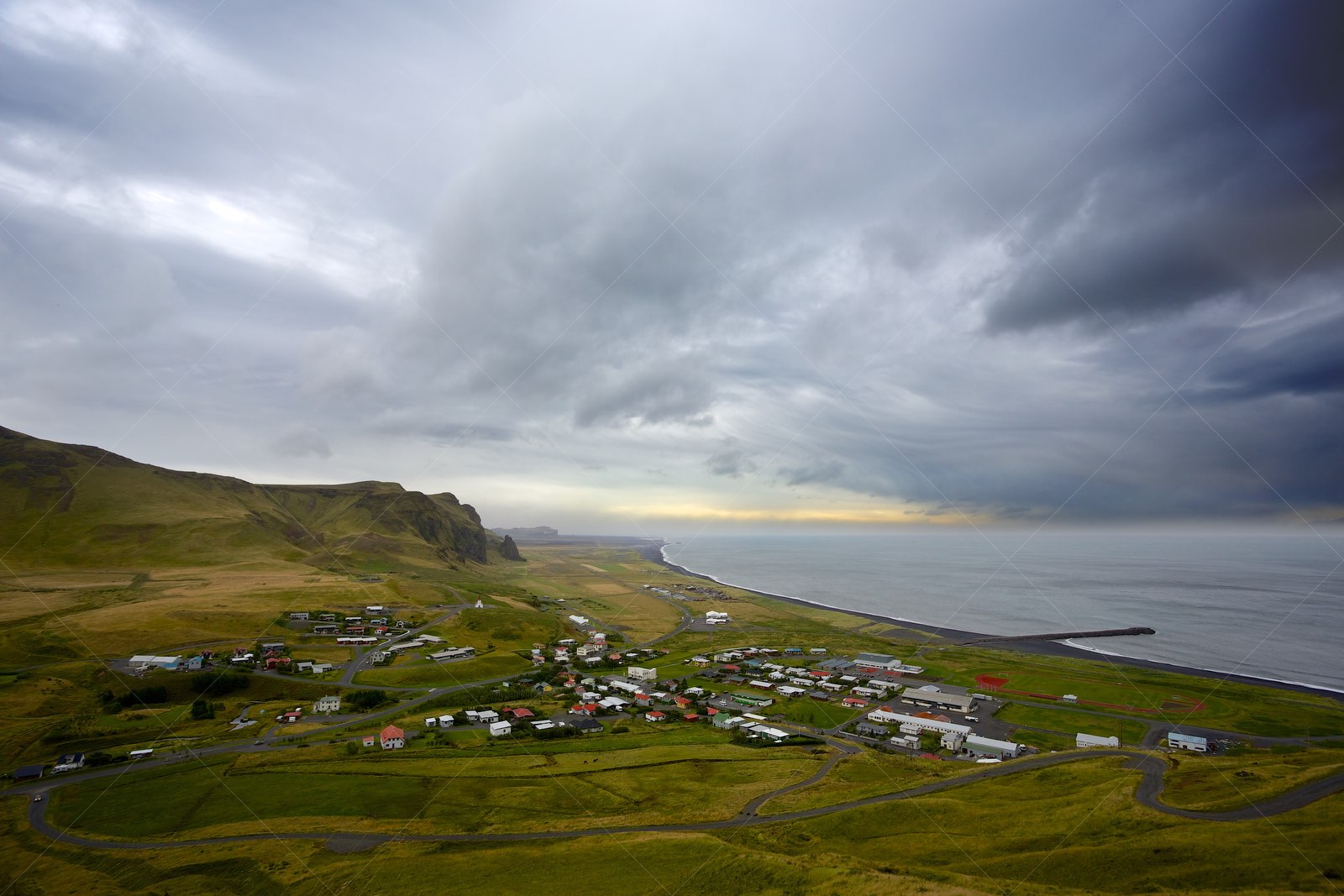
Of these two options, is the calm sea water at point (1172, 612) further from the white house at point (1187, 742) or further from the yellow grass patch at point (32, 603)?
the yellow grass patch at point (32, 603)

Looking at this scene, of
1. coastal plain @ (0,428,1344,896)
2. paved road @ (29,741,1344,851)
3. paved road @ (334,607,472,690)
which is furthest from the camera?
paved road @ (334,607,472,690)

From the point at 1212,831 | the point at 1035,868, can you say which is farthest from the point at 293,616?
the point at 1212,831

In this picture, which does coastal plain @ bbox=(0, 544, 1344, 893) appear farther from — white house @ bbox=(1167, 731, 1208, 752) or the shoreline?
the shoreline

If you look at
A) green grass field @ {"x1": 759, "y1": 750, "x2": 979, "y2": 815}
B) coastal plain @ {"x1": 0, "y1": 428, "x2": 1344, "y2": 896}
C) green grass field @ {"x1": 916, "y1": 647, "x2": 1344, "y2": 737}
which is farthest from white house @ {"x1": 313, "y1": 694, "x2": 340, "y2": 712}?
green grass field @ {"x1": 916, "y1": 647, "x2": 1344, "y2": 737}

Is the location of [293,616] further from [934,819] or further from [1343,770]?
[1343,770]

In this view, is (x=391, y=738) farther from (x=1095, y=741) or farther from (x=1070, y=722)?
(x=1070, y=722)

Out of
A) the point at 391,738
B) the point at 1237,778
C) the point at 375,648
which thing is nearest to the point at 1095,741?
the point at 1237,778

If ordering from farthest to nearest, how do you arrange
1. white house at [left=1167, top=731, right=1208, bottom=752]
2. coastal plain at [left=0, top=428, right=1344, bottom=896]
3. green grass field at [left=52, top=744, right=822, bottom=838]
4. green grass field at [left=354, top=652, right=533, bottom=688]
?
green grass field at [left=354, top=652, right=533, bottom=688] < white house at [left=1167, top=731, right=1208, bottom=752] < green grass field at [left=52, top=744, right=822, bottom=838] < coastal plain at [left=0, top=428, right=1344, bottom=896]

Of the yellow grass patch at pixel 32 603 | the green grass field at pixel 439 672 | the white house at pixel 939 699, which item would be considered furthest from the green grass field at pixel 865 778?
the yellow grass patch at pixel 32 603
